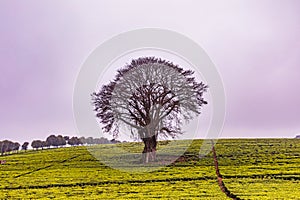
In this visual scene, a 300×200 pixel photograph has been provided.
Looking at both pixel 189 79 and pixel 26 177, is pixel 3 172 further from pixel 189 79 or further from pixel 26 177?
pixel 189 79

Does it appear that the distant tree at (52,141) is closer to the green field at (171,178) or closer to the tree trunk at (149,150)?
the green field at (171,178)

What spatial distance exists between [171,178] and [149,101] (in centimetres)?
1715

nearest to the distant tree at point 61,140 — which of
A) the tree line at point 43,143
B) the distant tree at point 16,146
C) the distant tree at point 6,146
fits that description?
the tree line at point 43,143

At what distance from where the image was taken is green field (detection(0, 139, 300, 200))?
144 feet

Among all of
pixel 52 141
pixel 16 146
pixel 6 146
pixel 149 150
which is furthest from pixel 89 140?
pixel 149 150

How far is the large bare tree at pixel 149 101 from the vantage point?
67.6m

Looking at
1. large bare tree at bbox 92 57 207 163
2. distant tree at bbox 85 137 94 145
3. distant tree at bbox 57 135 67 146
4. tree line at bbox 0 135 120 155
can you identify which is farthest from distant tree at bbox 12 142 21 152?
large bare tree at bbox 92 57 207 163

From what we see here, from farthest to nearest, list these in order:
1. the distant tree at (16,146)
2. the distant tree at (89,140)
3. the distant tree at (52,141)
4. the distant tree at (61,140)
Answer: the distant tree at (16,146), the distant tree at (61,140), the distant tree at (52,141), the distant tree at (89,140)

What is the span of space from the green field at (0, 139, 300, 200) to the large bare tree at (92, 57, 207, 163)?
6.63 metres

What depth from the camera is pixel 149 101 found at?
222ft

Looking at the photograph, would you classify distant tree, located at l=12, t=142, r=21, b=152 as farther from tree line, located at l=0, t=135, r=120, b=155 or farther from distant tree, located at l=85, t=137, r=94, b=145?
distant tree, located at l=85, t=137, r=94, b=145

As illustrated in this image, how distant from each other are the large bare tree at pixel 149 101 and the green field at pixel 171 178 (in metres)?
6.63

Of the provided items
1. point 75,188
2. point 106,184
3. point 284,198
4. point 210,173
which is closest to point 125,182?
point 106,184

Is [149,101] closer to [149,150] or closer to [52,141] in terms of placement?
[149,150]
